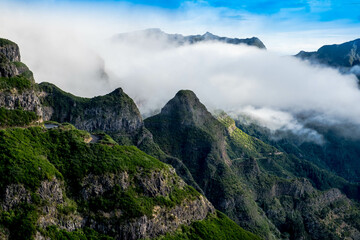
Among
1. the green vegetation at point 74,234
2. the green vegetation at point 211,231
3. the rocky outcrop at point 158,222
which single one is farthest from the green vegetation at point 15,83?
the green vegetation at point 211,231

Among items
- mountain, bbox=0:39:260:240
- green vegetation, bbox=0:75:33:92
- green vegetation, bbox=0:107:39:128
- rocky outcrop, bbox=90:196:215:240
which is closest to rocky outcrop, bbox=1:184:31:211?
mountain, bbox=0:39:260:240

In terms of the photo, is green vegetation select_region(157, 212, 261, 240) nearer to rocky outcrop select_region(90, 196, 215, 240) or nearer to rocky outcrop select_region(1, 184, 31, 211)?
rocky outcrop select_region(90, 196, 215, 240)

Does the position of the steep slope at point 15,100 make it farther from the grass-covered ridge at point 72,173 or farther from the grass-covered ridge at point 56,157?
the grass-covered ridge at point 56,157

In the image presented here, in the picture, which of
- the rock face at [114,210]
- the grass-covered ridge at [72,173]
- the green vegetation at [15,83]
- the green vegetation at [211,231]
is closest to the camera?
the grass-covered ridge at [72,173]

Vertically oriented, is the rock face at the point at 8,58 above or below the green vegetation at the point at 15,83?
above

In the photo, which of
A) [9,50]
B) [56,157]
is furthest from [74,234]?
[9,50]

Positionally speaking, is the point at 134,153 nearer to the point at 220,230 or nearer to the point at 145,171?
the point at 145,171

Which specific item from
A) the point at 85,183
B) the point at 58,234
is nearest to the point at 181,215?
the point at 85,183
